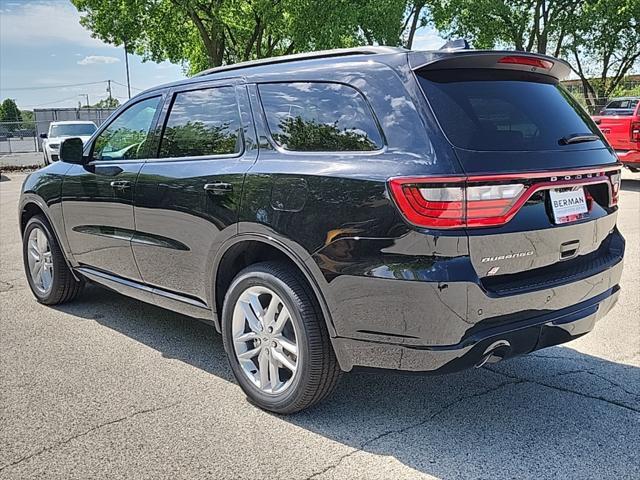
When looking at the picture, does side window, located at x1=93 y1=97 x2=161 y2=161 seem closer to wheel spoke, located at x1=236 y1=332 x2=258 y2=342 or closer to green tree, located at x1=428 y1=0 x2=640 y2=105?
wheel spoke, located at x1=236 y1=332 x2=258 y2=342

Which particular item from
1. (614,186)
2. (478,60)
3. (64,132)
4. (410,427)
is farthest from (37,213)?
(64,132)

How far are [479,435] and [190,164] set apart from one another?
2.25 m

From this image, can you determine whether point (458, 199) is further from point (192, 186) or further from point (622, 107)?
point (622, 107)

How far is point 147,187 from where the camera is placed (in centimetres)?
420

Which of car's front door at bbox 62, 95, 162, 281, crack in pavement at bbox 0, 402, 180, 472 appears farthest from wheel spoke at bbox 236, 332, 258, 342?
car's front door at bbox 62, 95, 162, 281

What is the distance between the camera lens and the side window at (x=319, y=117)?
3096mm

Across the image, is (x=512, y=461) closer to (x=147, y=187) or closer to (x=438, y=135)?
(x=438, y=135)

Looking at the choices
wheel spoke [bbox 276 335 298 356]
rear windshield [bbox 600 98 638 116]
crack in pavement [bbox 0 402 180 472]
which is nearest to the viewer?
crack in pavement [bbox 0 402 180 472]

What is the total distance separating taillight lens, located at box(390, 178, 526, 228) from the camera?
2.74m

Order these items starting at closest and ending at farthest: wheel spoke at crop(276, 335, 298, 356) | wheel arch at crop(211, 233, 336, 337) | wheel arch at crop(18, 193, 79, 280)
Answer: wheel arch at crop(211, 233, 336, 337) → wheel spoke at crop(276, 335, 298, 356) → wheel arch at crop(18, 193, 79, 280)

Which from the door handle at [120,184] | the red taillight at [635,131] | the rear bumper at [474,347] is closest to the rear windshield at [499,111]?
the rear bumper at [474,347]

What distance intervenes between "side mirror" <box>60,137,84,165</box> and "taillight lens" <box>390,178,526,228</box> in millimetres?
3111

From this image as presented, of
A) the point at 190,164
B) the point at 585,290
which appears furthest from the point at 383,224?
the point at 190,164

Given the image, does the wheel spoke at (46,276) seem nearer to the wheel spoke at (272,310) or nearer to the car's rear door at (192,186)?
the car's rear door at (192,186)
